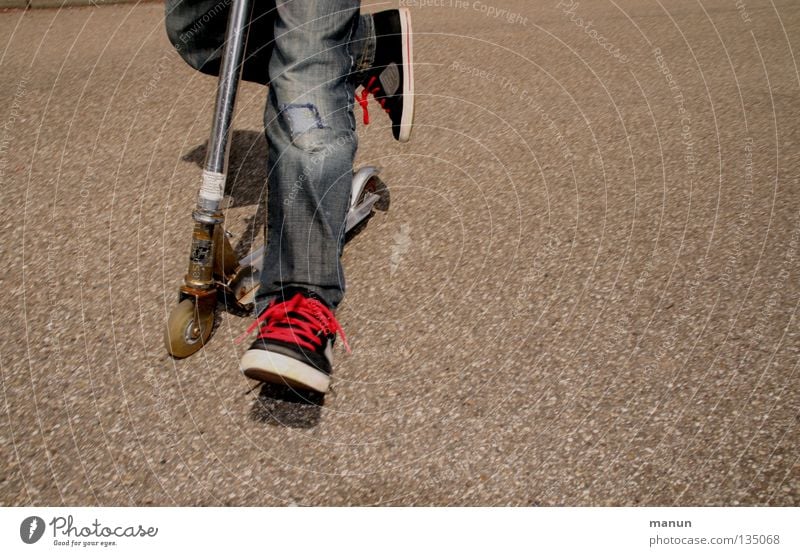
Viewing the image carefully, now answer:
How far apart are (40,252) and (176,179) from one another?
830 millimetres

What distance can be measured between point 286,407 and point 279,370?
9.9 inches

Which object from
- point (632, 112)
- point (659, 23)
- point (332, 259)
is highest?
point (659, 23)

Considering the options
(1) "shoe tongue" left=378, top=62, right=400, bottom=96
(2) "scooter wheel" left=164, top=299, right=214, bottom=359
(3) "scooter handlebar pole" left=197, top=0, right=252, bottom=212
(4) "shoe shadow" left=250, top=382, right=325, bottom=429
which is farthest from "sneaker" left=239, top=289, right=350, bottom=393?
(1) "shoe tongue" left=378, top=62, right=400, bottom=96

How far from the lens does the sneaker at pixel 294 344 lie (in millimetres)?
2197

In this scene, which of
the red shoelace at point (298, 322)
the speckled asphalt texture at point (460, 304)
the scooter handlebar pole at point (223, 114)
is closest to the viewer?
the speckled asphalt texture at point (460, 304)

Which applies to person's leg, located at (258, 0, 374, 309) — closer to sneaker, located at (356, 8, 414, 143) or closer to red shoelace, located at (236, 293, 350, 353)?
red shoelace, located at (236, 293, 350, 353)

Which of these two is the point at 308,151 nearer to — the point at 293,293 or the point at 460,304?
the point at 293,293

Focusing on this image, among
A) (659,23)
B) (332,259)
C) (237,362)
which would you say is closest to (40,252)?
(237,362)

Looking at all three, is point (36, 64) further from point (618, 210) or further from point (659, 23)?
point (659, 23)

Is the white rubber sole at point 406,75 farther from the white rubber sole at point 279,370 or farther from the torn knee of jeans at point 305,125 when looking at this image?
the white rubber sole at point 279,370

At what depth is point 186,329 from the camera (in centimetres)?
253

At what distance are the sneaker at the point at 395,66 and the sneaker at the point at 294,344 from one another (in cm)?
110

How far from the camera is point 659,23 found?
20.8 ft

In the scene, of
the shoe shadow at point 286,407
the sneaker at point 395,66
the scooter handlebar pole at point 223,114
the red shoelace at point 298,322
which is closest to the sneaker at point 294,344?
the red shoelace at point 298,322
